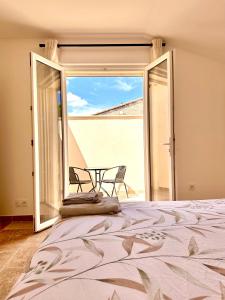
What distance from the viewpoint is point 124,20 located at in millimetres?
3359

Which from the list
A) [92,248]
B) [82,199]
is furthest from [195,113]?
[92,248]

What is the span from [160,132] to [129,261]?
289cm

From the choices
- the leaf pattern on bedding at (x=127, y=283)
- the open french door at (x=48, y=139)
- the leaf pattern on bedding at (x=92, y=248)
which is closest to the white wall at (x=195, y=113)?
the open french door at (x=48, y=139)

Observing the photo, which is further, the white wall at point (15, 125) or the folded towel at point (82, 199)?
the white wall at point (15, 125)

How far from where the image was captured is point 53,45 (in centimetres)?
366

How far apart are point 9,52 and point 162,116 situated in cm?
222

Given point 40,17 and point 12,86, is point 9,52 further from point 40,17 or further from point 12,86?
point 40,17

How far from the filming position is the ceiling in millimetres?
2930

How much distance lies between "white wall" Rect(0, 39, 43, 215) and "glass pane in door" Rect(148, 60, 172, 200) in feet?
5.42

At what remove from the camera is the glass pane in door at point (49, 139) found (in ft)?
11.4

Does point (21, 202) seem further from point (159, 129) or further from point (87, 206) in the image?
point (87, 206)

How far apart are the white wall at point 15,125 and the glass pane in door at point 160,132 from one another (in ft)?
5.42

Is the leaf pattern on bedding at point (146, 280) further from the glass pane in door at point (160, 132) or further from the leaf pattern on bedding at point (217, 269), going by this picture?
the glass pane in door at point (160, 132)

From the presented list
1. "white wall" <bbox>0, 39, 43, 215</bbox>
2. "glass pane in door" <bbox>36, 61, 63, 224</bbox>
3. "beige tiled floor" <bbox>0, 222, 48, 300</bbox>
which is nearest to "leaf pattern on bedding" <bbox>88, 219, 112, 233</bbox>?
"beige tiled floor" <bbox>0, 222, 48, 300</bbox>
